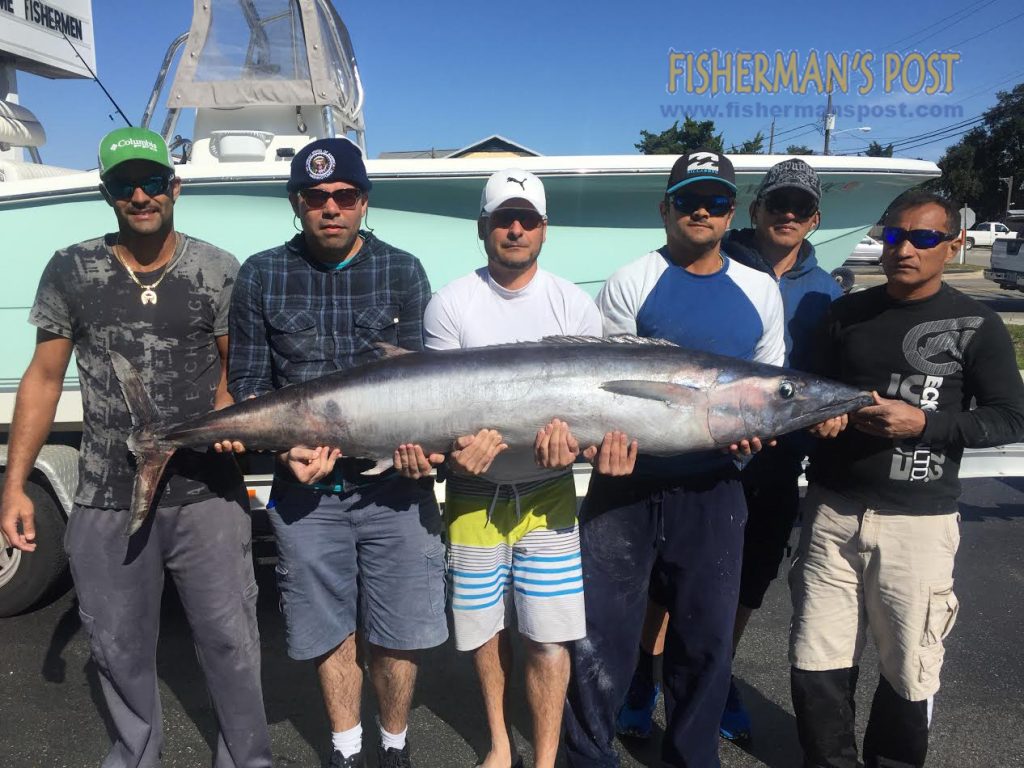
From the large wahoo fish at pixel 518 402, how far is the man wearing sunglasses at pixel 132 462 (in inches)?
4.8

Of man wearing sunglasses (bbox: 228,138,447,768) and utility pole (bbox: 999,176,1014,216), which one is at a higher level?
utility pole (bbox: 999,176,1014,216)

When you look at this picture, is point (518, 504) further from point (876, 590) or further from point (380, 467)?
point (876, 590)

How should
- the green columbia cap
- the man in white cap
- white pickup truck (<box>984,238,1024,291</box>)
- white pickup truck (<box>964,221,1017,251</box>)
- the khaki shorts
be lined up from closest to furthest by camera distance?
the green columbia cap
the khaki shorts
the man in white cap
white pickup truck (<box>984,238,1024,291</box>)
white pickup truck (<box>964,221,1017,251</box>)

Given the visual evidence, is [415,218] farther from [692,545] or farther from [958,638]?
[958,638]

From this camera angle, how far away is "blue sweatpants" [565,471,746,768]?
260 centimetres

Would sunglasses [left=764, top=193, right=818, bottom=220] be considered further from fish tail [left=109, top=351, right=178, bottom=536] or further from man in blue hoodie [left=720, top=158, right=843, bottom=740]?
fish tail [left=109, top=351, right=178, bottom=536]

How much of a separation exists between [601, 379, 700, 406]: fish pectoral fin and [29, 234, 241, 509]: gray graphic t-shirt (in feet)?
4.73

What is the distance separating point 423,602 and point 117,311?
150cm

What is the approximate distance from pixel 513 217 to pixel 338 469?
1108mm

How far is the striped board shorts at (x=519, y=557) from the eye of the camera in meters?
2.64

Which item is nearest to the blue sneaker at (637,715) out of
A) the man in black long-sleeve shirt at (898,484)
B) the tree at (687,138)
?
the man in black long-sleeve shirt at (898,484)

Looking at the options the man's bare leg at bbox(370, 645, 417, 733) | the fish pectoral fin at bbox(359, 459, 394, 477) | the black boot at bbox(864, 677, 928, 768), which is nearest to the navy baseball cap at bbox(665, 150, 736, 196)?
the fish pectoral fin at bbox(359, 459, 394, 477)

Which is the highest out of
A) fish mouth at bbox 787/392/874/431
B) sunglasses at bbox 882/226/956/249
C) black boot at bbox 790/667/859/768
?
sunglasses at bbox 882/226/956/249

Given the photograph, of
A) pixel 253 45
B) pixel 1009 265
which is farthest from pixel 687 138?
pixel 253 45
